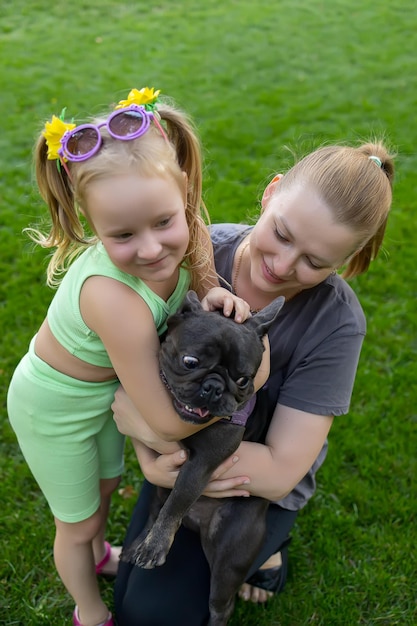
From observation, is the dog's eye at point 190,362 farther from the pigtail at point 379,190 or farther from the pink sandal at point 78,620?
the pink sandal at point 78,620

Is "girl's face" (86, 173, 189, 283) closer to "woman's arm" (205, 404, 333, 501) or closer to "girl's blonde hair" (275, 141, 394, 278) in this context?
"girl's blonde hair" (275, 141, 394, 278)

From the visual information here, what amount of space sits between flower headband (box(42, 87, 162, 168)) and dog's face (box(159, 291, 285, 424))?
0.76m

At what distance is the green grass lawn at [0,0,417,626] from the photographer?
3.91 m

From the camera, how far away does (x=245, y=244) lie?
3422 mm

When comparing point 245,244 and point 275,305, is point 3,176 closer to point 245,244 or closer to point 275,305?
point 245,244

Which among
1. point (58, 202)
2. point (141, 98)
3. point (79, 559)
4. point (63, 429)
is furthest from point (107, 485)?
point (141, 98)

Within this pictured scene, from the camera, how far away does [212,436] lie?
115 inches

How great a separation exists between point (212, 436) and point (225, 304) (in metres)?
0.62

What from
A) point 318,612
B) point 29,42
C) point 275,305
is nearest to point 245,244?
point 275,305

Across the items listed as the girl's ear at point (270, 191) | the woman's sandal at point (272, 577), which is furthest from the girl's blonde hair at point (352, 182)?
the woman's sandal at point (272, 577)

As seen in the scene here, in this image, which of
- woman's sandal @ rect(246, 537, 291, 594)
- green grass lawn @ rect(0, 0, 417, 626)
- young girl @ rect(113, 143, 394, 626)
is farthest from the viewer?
green grass lawn @ rect(0, 0, 417, 626)

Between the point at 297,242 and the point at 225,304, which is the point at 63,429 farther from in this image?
the point at 297,242

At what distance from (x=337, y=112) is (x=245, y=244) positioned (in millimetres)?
6394

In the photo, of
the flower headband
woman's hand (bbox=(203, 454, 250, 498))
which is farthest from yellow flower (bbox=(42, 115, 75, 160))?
woman's hand (bbox=(203, 454, 250, 498))
